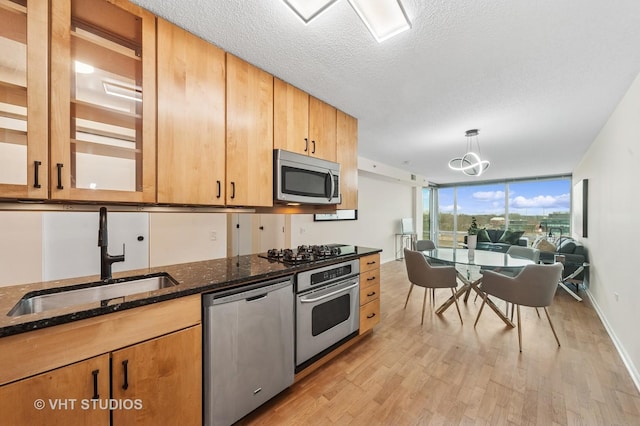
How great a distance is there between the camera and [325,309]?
7.11 feet

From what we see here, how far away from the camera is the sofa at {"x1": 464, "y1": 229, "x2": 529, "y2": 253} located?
643cm

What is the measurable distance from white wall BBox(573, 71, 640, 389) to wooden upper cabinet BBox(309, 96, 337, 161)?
2.51m

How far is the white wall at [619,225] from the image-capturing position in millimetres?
2102

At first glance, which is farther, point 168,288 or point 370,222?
point 370,222

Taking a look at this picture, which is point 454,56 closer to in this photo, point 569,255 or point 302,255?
point 302,255

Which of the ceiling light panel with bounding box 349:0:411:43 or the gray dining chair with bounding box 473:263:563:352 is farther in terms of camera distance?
the gray dining chair with bounding box 473:263:563:352

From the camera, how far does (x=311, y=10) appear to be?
54.1 inches

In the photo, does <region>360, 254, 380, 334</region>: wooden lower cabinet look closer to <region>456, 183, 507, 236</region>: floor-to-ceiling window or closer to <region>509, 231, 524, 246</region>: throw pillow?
<region>509, 231, 524, 246</region>: throw pillow

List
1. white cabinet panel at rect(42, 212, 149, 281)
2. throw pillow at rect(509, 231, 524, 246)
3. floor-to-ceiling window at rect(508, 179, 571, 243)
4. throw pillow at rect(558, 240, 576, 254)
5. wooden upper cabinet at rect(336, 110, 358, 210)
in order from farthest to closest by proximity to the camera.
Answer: floor-to-ceiling window at rect(508, 179, 571, 243), throw pillow at rect(509, 231, 524, 246), throw pillow at rect(558, 240, 576, 254), wooden upper cabinet at rect(336, 110, 358, 210), white cabinet panel at rect(42, 212, 149, 281)

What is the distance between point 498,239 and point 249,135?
7674 millimetres

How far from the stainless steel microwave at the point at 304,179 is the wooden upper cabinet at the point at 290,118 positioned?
0.38 ft

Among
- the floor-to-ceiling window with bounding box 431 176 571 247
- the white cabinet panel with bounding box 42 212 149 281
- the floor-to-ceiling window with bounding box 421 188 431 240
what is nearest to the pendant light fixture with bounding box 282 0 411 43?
the white cabinet panel with bounding box 42 212 149 281

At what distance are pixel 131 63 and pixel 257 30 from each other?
794 millimetres

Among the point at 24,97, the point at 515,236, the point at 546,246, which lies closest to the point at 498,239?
the point at 515,236
